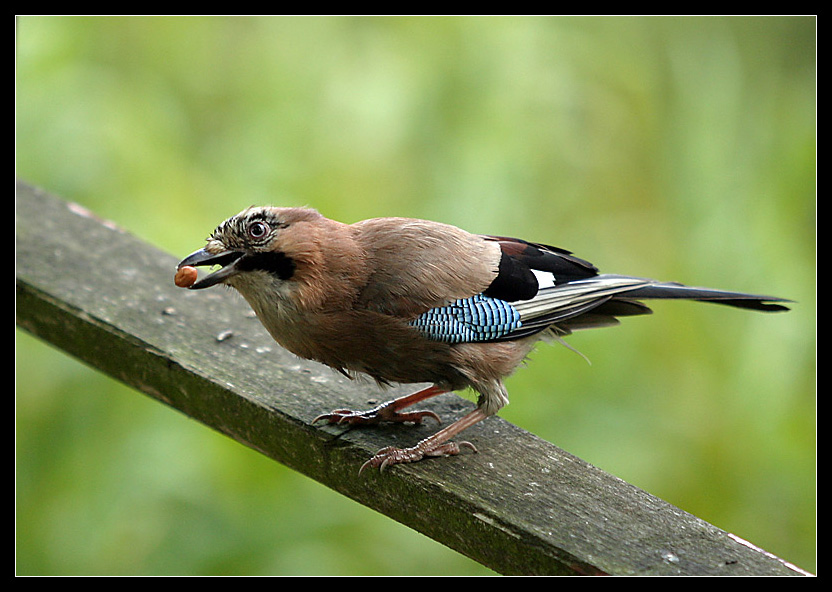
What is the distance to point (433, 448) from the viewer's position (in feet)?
7.66

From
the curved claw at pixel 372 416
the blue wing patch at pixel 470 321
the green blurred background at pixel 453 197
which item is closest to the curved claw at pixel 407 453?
the curved claw at pixel 372 416

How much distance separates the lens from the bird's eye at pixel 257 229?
2264 mm

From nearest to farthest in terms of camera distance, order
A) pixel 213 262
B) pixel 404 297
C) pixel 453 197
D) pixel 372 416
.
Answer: pixel 213 262 → pixel 404 297 → pixel 372 416 → pixel 453 197

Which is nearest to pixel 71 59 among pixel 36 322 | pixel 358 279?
pixel 36 322

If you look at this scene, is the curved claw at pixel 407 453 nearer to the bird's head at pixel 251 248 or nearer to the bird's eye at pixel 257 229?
the bird's head at pixel 251 248

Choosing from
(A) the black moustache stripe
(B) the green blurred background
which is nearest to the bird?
(A) the black moustache stripe

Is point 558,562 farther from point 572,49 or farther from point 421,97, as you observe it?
point 572,49

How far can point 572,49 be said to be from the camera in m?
4.16

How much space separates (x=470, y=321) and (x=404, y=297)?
0.17 m

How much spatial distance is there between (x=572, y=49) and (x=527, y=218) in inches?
32.3

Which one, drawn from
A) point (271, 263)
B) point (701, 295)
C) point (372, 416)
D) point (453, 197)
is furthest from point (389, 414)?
point (453, 197)

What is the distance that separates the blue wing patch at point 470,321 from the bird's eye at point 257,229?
40cm

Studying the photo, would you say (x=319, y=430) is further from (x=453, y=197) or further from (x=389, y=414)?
(x=453, y=197)
